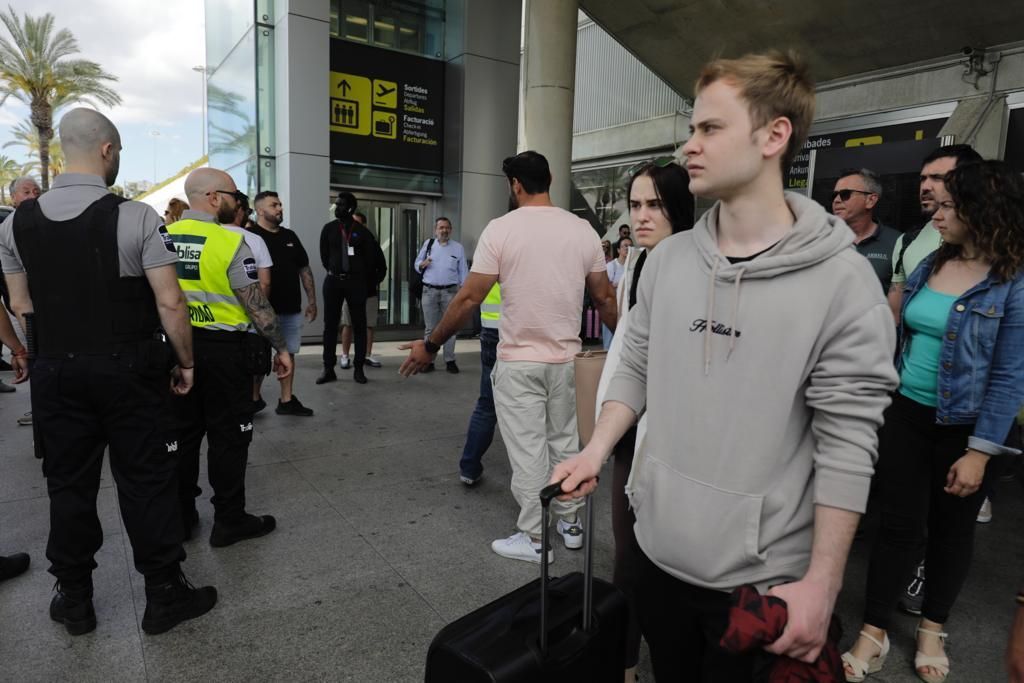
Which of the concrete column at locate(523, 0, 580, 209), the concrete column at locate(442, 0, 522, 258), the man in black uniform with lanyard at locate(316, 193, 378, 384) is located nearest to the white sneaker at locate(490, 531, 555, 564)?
the man in black uniform with lanyard at locate(316, 193, 378, 384)

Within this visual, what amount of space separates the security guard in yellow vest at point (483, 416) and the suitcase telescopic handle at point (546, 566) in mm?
Answer: 2417

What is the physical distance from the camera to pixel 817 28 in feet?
36.2

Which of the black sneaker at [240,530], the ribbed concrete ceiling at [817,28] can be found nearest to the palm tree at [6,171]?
the ribbed concrete ceiling at [817,28]

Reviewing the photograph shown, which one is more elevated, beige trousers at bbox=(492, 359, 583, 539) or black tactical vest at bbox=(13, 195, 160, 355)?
black tactical vest at bbox=(13, 195, 160, 355)

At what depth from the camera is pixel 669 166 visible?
240cm

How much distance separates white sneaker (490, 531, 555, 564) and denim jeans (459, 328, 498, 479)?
34.8 inches

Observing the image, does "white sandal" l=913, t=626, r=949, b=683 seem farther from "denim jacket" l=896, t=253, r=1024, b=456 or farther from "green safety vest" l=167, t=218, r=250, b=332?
"green safety vest" l=167, t=218, r=250, b=332

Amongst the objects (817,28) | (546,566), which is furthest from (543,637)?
(817,28)

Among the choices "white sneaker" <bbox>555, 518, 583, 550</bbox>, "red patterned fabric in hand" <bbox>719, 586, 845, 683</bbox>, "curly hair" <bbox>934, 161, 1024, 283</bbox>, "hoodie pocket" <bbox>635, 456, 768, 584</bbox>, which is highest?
"curly hair" <bbox>934, 161, 1024, 283</bbox>

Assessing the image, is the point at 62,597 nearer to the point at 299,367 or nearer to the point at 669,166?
the point at 669,166

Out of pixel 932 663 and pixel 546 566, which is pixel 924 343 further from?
pixel 546 566

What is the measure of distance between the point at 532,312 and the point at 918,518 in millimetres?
1860

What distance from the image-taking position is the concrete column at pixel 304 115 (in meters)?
9.94

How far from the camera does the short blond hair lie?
126cm
